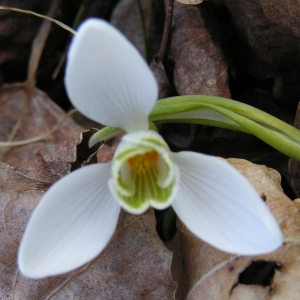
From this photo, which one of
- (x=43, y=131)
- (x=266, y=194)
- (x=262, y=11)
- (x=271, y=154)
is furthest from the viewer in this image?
(x=43, y=131)

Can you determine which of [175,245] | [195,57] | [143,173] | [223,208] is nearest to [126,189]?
[143,173]

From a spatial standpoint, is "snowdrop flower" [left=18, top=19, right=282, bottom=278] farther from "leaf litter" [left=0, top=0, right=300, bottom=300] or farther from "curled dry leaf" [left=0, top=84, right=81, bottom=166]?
"curled dry leaf" [left=0, top=84, right=81, bottom=166]

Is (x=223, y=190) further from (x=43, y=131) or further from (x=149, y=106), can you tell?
(x=43, y=131)

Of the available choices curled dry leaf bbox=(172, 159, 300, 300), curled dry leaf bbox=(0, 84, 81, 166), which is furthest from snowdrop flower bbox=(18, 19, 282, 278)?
curled dry leaf bbox=(0, 84, 81, 166)

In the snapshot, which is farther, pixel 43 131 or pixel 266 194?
pixel 43 131

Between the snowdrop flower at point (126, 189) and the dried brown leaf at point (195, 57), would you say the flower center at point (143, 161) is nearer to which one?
the snowdrop flower at point (126, 189)

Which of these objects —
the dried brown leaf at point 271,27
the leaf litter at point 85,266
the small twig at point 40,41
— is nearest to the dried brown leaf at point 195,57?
the dried brown leaf at point 271,27

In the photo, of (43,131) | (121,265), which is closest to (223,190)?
(121,265)
